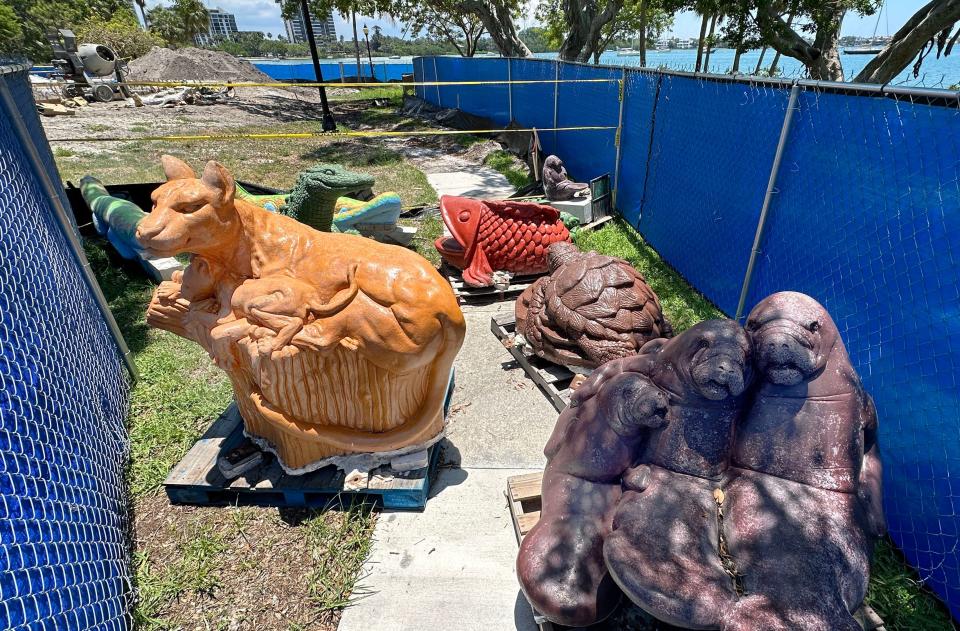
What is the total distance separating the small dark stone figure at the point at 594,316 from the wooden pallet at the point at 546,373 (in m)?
0.18

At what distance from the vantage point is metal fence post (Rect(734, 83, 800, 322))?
13.1 feet

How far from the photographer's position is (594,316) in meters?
3.75

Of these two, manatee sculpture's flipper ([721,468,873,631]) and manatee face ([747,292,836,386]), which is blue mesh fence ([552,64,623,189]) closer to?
manatee face ([747,292,836,386])

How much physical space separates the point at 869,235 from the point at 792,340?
6.84 feet

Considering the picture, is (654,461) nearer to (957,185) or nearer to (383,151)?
(957,185)

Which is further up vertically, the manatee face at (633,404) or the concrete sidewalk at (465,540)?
the manatee face at (633,404)

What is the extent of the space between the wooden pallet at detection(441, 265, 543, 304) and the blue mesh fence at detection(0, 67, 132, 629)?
3.45m

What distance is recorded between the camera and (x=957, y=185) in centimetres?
266

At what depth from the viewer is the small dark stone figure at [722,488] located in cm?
175

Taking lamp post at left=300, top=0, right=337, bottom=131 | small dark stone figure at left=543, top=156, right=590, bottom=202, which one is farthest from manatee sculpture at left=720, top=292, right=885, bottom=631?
lamp post at left=300, top=0, right=337, bottom=131

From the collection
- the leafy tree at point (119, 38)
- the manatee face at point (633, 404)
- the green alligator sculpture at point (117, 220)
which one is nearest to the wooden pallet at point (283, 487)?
the manatee face at point (633, 404)

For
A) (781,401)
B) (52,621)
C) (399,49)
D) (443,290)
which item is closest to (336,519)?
(52,621)

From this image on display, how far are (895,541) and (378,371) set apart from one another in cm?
319

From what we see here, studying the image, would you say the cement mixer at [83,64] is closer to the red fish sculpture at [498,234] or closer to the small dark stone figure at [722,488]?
the red fish sculpture at [498,234]
